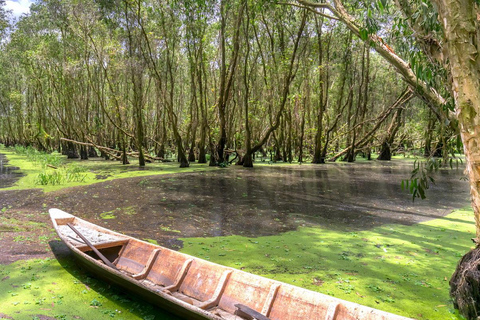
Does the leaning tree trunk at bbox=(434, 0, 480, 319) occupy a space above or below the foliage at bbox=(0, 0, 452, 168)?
below

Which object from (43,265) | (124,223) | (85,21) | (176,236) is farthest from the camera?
(85,21)

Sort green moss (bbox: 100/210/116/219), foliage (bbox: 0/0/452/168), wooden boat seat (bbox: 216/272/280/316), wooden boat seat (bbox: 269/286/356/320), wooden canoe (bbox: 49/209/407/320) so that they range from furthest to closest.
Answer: foliage (bbox: 0/0/452/168), green moss (bbox: 100/210/116/219), wooden boat seat (bbox: 216/272/280/316), wooden canoe (bbox: 49/209/407/320), wooden boat seat (bbox: 269/286/356/320)

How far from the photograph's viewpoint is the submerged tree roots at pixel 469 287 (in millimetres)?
3152

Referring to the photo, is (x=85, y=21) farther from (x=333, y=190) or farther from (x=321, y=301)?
(x=321, y=301)

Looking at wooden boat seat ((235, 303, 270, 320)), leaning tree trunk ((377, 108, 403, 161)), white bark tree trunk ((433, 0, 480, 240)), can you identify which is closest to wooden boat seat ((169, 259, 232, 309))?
wooden boat seat ((235, 303, 270, 320))

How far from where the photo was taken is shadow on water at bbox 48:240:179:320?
3.45 m

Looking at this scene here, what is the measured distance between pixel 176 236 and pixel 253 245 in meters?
1.48

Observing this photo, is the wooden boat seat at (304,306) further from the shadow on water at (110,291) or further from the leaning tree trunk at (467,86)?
the leaning tree trunk at (467,86)

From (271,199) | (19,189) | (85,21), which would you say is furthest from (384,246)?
(85,21)

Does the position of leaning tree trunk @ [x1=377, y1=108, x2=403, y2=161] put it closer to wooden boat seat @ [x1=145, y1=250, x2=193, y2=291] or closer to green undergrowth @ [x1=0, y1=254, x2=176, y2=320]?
wooden boat seat @ [x1=145, y1=250, x2=193, y2=291]

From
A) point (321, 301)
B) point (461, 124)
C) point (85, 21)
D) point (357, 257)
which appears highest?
point (85, 21)

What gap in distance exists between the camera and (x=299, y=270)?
15.2ft

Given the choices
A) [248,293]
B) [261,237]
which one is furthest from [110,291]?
[261,237]

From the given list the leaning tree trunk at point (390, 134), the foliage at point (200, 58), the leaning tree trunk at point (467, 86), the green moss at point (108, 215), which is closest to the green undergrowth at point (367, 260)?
the leaning tree trunk at point (467, 86)
